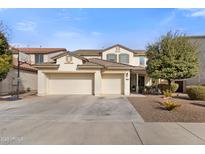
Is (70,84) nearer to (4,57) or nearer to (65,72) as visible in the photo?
(65,72)

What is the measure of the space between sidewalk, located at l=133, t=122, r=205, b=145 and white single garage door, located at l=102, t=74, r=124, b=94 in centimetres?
1480

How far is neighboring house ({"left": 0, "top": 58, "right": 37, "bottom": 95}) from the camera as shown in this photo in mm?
22141

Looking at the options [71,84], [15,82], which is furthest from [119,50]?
[15,82]

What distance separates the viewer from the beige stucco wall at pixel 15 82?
21.9 meters

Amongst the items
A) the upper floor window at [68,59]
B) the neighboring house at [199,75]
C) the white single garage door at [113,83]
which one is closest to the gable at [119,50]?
the neighboring house at [199,75]

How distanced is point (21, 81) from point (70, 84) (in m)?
7.25

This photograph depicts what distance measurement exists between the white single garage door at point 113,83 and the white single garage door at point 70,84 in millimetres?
1734

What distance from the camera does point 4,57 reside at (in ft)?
51.9

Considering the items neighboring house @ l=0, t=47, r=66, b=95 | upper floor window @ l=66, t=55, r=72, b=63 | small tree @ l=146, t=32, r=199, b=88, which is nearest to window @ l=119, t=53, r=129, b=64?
neighboring house @ l=0, t=47, r=66, b=95

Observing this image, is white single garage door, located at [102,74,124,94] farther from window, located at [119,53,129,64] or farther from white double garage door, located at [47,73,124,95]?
window, located at [119,53,129,64]

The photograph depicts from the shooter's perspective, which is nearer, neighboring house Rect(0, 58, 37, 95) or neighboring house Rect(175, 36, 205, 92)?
neighboring house Rect(0, 58, 37, 95)

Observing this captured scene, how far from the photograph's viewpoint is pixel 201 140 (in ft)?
21.2

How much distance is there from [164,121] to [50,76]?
15.7 m
